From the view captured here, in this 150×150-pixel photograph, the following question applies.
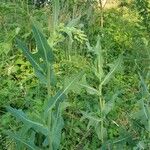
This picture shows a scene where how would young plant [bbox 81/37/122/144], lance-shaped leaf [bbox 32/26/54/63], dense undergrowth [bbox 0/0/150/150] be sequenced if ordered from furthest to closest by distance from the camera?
young plant [bbox 81/37/122/144], dense undergrowth [bbox 0/0/150/150], lance-shaped leaf [bbox 32/26/54/63]

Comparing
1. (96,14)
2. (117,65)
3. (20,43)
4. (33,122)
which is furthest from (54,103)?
(96,14)

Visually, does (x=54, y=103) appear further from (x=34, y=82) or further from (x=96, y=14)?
(x=96, y=14)

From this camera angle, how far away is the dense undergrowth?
6.69ft

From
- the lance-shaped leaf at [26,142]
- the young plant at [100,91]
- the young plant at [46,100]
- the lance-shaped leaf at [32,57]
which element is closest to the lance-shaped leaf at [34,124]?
the young plant at [46,100]

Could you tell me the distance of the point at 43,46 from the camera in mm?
1943

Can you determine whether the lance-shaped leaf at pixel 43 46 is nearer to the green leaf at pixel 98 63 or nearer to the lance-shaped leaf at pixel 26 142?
the lance-shaped leaf at pixel 26 142

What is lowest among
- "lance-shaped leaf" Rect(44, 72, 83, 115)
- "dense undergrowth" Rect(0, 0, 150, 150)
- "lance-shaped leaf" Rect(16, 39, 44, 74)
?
"dense undergrowth" Rect(0, 0, 150, 150)

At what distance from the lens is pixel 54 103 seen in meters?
1.99

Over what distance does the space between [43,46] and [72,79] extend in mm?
235

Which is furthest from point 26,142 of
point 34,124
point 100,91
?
point 100,91

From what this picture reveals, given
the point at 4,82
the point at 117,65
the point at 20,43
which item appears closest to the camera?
the point at 20,43

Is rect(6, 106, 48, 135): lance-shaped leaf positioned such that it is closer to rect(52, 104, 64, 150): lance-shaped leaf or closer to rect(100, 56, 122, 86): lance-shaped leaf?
rect(52, 104, 64, 150): lance-shaped leaf

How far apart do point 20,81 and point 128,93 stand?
121 cm

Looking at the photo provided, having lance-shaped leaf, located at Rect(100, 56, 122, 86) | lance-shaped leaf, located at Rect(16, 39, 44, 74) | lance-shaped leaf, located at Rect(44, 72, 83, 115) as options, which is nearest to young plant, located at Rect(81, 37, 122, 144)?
lance-shaped leaf, located at Rect(100, 56, 122, 86)
